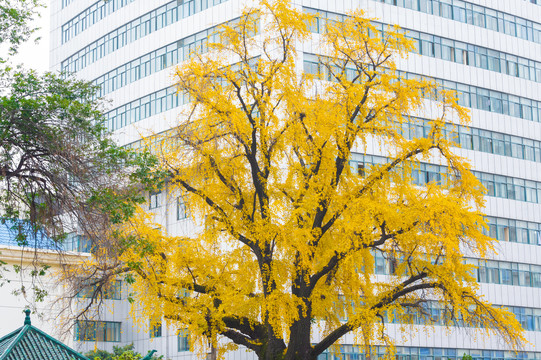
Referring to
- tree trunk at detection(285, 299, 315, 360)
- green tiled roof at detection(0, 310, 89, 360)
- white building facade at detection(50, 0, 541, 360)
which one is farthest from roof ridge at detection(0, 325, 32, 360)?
white building facade at detection(50, 0, 541, 360)

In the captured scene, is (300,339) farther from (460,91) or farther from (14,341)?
(460,91)

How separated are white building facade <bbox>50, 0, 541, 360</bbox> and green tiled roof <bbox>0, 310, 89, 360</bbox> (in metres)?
23.9

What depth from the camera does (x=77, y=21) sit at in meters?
51.9

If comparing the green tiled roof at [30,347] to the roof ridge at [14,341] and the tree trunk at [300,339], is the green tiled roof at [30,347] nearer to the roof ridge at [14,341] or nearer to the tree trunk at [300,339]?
the roof ridge at [14,341]

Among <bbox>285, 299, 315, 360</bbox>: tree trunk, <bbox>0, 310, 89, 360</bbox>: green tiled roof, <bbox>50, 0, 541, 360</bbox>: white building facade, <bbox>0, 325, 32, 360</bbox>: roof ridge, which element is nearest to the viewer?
<bbox>0, 325, 32, 360</bbox>: roof ridge

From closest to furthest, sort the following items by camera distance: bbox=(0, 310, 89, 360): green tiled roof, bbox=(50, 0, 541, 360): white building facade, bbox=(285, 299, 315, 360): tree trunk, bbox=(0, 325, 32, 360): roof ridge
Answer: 1. bbox=(0, 325, 32, 360): roof ridge
2. bbox=(0, 310, 89, 360): green tiled roof
3. bbox=(285, 299, 315, 360): tree trunk
4. bbox=(50, 0, 541, 360): white building facade

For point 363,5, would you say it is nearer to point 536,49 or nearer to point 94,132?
point 536,49

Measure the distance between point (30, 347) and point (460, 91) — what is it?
106 feet

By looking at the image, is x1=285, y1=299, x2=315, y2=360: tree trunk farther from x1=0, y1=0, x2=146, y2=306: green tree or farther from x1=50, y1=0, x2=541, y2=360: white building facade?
x1=50, y1=0, x2=541, y2=360: white building facade

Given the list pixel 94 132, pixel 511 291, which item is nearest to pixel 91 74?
pixel 511 291

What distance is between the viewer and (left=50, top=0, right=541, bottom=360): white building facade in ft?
138

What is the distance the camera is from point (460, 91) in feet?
144

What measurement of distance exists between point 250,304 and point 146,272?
301 cm

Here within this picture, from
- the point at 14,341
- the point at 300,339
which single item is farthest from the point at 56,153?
the point at 300,339
